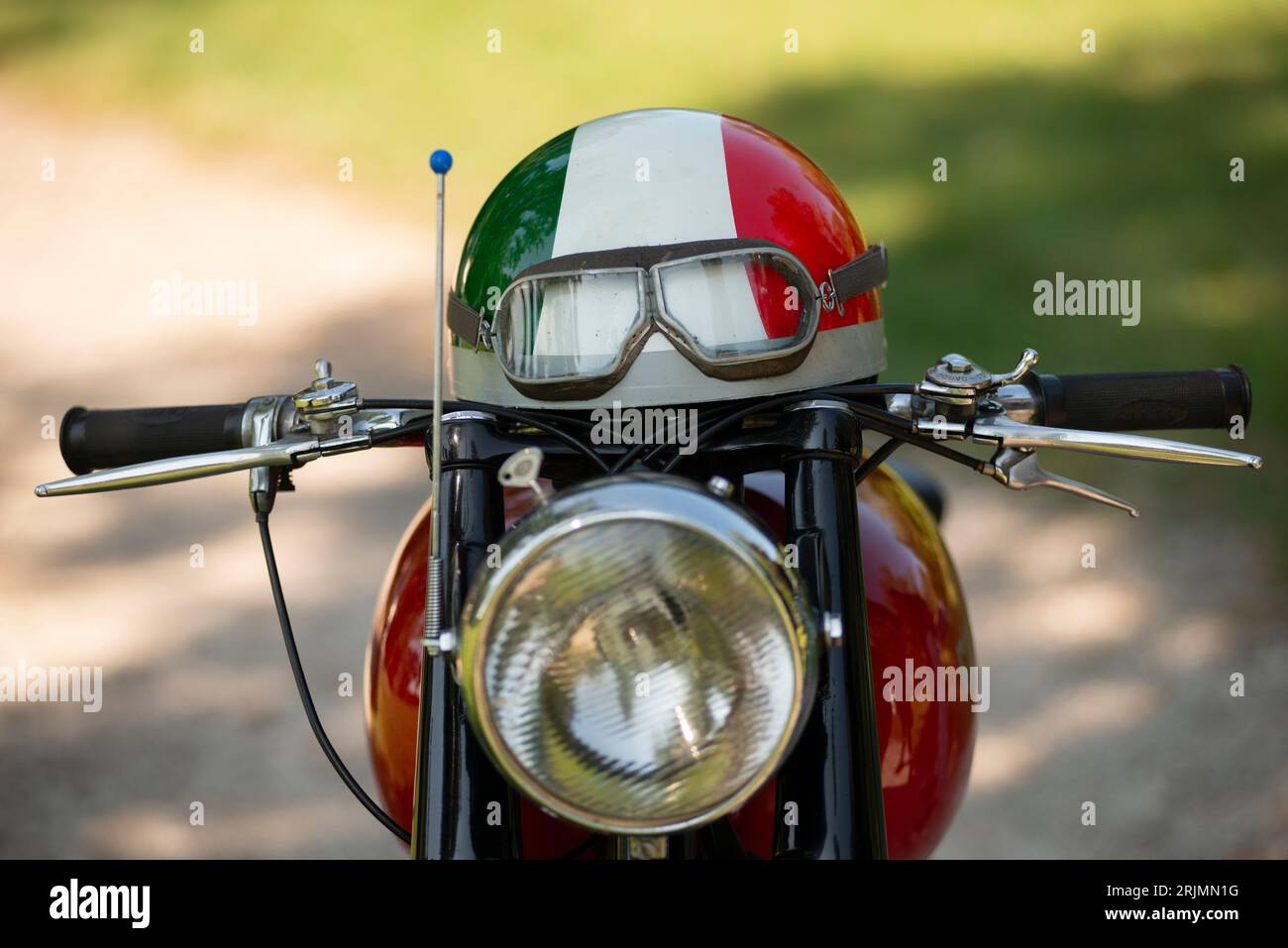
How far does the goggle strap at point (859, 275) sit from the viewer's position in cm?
167

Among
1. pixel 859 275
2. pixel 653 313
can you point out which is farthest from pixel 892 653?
pixel 653 313

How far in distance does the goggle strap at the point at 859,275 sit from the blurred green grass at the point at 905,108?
154 inches

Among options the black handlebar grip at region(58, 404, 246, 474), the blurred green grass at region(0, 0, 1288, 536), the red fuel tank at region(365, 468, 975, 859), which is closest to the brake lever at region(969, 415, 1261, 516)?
the red fuel tank at region(365, 468, 975, 859)

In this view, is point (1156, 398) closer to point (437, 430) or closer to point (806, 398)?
point (806, 398)

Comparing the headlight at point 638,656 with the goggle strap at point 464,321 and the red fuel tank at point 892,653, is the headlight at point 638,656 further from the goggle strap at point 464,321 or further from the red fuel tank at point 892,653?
the red fuel tank at point 892,653

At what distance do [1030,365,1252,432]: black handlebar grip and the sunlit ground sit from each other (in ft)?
7.08

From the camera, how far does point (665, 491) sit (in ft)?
3.62

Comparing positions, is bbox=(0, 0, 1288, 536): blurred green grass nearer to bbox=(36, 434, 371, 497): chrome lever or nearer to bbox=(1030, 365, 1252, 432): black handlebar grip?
bbox=(1030, 365, 1252, 432): black handlebar grip

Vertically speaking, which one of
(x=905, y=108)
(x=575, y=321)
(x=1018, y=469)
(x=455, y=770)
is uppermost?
(x=905, y=108)

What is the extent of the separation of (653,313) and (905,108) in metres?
6.10

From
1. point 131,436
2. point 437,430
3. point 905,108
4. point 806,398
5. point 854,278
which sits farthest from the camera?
point 905,108

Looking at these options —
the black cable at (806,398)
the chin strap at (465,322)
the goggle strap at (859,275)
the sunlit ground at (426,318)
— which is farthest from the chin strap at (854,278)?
the sunlit ground at (426,318)

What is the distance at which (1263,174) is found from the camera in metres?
6.68
